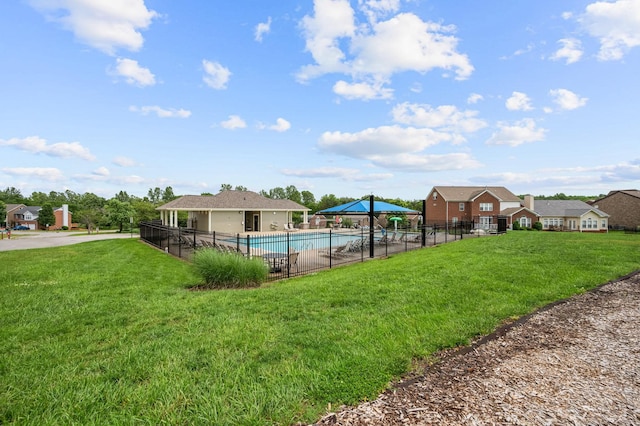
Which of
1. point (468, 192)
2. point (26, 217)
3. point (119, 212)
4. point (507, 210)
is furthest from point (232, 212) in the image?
point (26, 217)

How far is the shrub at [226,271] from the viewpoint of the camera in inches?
308

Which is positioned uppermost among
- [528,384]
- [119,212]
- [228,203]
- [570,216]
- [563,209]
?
[228,203]

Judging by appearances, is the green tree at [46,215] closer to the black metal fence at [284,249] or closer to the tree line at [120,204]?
the tree line at [120,204]

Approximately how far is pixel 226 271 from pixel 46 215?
210 ft

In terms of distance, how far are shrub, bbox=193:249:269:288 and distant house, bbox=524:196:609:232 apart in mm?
46165

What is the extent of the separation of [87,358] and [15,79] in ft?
46.6

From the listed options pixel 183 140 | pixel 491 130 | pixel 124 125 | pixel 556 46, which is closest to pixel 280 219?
pixel 183 140

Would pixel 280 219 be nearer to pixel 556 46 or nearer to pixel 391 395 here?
pixel 556 46

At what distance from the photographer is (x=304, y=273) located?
34.1 ft

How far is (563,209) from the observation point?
1688 inches

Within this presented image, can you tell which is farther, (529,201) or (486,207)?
(529,201)

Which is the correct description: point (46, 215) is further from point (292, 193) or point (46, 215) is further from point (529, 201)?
point (529, 201)

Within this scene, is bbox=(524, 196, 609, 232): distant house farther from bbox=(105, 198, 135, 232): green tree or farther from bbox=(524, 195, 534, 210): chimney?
bbox=(105, 198, 135, 232): green tree

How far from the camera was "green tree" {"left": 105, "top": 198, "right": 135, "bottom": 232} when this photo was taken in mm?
39331
